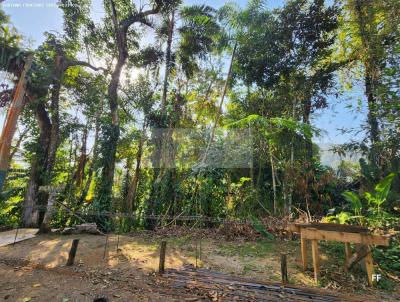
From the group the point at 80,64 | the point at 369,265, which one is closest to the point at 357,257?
the point at 369,265

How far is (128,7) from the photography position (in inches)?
391

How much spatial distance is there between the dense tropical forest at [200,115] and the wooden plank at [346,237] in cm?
276

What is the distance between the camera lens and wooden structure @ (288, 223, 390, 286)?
352 centimetres

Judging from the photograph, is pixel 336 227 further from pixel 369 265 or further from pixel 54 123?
pixel 54 123

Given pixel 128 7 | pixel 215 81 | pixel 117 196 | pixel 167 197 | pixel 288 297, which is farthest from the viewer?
pixel 215 81

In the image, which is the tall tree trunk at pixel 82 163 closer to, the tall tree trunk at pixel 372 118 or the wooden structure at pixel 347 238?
the wooden structure at pixel 347 238

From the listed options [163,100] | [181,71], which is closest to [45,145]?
[163,100]

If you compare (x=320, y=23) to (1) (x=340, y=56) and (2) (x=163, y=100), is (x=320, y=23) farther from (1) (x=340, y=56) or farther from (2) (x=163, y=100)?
(2) (x=163, y=100)

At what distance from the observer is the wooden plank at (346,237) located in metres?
3.50

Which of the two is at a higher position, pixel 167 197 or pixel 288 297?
pixel 167 197

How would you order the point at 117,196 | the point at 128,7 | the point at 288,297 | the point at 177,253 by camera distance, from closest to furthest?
the point at 288,297 < the point at 177,253 < the point at 117,196 < the point at 128,7

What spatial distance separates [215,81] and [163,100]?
110 inches

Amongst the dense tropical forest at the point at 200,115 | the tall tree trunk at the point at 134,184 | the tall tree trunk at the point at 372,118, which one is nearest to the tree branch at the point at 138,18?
the dense tropical forest at the point at 200,115

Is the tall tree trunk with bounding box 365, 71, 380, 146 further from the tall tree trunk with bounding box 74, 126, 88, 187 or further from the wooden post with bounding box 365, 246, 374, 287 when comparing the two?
the tall tree trunk with bounding box 74, 126, 88, 187
